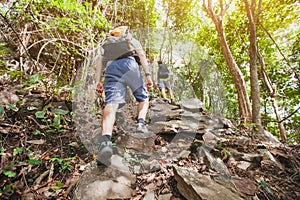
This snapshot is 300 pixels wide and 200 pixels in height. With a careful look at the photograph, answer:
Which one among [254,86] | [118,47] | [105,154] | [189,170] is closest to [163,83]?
[254,86]

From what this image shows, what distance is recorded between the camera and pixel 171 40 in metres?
13.8

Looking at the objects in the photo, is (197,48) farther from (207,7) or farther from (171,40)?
(207,7)

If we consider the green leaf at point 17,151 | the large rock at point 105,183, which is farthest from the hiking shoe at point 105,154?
the green leaf at point 17,151

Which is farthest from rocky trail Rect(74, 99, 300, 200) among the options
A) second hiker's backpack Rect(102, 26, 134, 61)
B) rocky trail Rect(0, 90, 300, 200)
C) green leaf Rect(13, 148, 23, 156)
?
second hiker's backpack Rect(102, 26, 134, 61)

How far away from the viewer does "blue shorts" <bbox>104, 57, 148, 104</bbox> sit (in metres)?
2.32

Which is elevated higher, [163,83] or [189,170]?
[163,83]

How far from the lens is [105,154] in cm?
192

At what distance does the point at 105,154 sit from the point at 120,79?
3.44 ft

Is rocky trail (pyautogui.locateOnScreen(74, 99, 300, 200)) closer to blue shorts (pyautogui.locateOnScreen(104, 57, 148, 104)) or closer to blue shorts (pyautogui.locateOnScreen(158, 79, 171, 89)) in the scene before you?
blue shorts (pyautogui.locateOnScreen(104, 57, 148, 104))

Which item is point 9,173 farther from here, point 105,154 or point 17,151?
point 105,154

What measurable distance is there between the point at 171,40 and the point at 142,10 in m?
4.28

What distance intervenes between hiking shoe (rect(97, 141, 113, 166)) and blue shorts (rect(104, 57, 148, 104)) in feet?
1.94

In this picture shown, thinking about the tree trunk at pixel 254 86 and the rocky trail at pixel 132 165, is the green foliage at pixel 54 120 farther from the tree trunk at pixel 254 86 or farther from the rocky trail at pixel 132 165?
the tree trunk at pixel 254 86

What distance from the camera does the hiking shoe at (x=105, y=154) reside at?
1.92m
